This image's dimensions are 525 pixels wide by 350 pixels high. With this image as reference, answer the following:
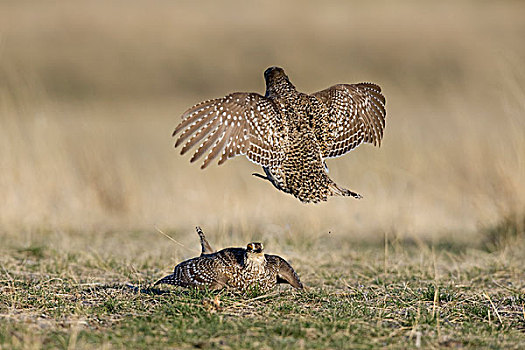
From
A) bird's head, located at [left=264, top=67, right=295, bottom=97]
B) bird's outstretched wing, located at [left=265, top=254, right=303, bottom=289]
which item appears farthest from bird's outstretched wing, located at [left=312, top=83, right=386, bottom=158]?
bird's outstretched wing, located at [left=265, top=254, right=303, bottom=289]

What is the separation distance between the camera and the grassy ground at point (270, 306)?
4.25 m

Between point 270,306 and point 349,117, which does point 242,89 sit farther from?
point 270,306

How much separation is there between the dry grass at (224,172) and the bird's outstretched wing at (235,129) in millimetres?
1128

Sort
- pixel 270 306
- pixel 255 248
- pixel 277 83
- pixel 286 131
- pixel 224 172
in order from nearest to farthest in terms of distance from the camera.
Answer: pixel 270 306
pixel 255 248
pixel 286 131
pixel 277 83
pixel 224 172

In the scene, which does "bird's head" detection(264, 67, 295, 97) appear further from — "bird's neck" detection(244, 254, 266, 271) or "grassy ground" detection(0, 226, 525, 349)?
"grassy ground" detection(0, 226, 525, 349)

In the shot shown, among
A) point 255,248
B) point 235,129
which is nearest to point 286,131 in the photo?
point 235,129

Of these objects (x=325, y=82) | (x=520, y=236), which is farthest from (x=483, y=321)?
(x=325, y=82)

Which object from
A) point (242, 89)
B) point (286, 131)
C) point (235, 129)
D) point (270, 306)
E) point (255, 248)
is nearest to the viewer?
point (270, 306)

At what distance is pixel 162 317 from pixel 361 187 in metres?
7.34

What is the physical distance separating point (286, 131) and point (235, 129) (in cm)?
42

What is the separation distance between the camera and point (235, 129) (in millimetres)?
5293

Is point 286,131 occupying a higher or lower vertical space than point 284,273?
higher

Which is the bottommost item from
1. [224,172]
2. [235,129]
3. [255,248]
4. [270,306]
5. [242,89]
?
[270,306]

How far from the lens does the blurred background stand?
9289mm
